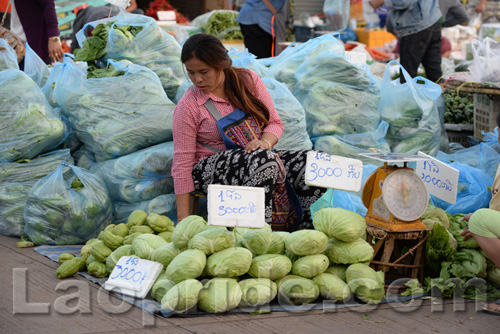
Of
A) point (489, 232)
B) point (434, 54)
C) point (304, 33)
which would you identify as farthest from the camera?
point (304, 33)

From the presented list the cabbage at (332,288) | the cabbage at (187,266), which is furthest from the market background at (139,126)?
the cabbage at (187,266)

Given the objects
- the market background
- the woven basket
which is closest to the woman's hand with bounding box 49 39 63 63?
the woven basket

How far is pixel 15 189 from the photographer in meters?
4.24

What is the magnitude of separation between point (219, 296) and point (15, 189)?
77.9 inches

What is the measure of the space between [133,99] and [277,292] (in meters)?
1.82

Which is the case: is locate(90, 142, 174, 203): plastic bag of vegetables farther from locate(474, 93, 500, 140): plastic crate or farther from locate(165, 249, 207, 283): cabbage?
locate(474, 93, 500, 140): plastic crate

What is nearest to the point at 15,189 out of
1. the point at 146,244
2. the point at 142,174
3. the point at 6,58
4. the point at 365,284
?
the point at 142,174

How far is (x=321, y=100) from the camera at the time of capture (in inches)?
192

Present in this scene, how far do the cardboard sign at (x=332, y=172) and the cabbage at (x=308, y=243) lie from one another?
29 cm

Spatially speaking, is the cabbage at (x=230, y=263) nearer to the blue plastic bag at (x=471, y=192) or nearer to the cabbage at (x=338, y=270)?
the cabbage at (x=338, y=270)

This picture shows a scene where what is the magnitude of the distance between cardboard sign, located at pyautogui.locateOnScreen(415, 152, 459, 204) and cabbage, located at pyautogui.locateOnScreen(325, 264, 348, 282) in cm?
70

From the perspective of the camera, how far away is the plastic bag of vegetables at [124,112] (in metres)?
4.23

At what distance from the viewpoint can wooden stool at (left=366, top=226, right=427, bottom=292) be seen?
10.5 ft

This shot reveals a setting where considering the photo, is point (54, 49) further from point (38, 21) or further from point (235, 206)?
point (235, 206)
